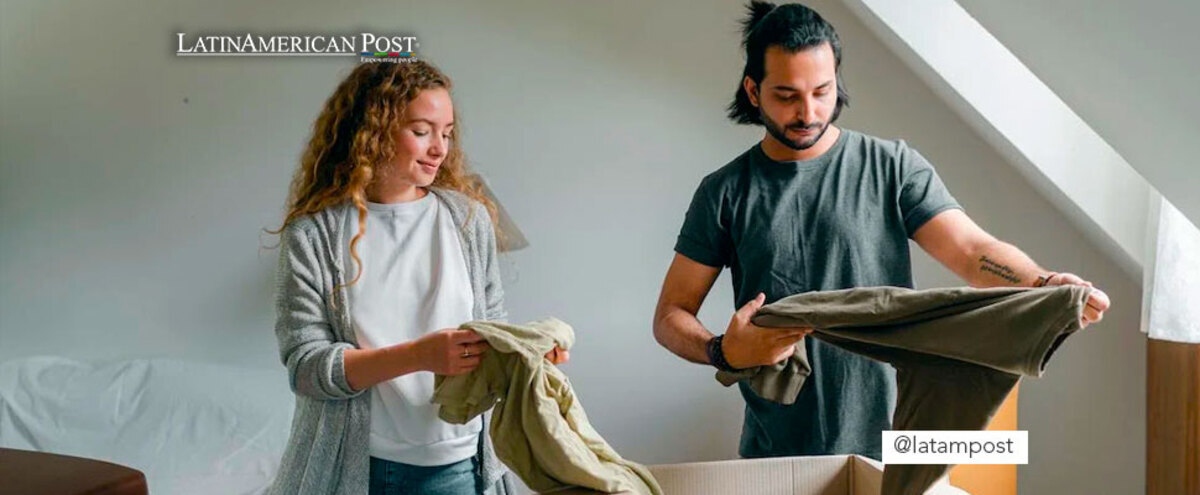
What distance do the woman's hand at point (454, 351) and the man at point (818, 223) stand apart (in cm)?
35

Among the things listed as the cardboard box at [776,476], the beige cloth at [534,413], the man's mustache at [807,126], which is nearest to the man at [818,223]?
the man's mustache at [807,126]

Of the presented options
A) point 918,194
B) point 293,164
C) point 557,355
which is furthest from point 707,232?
point 293,164

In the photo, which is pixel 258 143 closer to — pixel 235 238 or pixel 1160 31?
pixel 235 238

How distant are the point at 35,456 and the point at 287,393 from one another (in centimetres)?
138

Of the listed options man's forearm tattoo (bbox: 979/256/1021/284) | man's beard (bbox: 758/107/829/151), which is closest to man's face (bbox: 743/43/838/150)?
man's beard (bbox: 758/107/829/151)

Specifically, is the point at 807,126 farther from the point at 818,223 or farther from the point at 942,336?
the point at 942,336

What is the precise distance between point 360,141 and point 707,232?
1.69 feet

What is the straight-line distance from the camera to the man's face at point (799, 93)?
178 cm

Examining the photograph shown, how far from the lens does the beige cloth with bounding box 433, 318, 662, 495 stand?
1.44m

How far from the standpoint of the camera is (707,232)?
188 cm

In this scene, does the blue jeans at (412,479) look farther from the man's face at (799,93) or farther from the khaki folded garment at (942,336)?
the man's face at (799,93)

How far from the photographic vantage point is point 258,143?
3881 millimetres

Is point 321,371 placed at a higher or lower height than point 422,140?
lower

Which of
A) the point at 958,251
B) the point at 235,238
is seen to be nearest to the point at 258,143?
the point at 235,238
